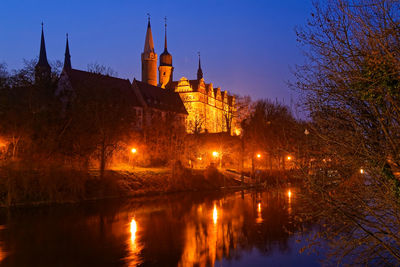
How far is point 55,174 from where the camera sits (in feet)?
105

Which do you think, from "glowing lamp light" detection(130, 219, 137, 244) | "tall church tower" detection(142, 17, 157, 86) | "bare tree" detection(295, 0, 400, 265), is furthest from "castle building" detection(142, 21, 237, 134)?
"bare tree" detection(295, 0, 400, 265)

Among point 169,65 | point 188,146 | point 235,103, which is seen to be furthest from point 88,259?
point 169,65

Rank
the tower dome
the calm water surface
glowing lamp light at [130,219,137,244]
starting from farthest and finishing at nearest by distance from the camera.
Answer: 1. the tower dome
2. glowing lamp light at [130,219,137,244]
3. the calm water surface

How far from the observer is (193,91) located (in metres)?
107

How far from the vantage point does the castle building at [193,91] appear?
10488 centimetres

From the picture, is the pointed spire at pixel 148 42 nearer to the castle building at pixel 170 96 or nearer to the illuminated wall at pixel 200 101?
the castle building at pixel 170 96

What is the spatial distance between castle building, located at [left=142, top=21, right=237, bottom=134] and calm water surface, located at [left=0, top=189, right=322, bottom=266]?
6917 cm

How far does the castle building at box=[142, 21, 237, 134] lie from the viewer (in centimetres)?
10488

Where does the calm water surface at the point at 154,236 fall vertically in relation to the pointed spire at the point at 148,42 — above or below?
below

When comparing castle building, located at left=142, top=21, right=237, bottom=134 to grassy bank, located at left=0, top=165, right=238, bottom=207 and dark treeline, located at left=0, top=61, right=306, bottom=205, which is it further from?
grassy bank, located at left=0, top=165, right=238, bottom=207

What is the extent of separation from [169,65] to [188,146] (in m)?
80.0

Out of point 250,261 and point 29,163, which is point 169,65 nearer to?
point 29,163

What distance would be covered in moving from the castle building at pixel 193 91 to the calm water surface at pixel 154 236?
69.2 m

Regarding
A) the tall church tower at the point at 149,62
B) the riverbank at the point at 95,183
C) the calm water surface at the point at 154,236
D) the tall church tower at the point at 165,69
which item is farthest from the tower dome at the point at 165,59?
the calm water surface at the point at 154,236
